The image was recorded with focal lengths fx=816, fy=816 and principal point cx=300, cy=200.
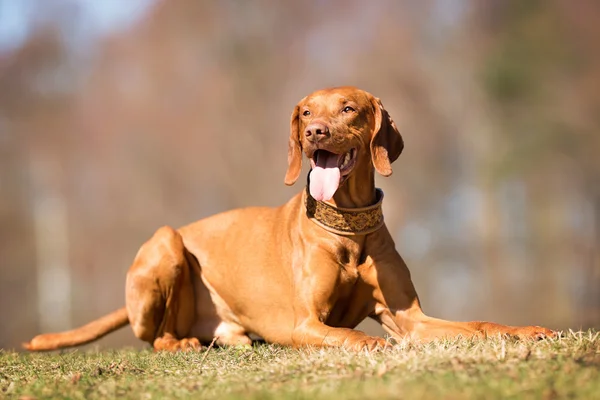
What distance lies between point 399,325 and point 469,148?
13.9 m

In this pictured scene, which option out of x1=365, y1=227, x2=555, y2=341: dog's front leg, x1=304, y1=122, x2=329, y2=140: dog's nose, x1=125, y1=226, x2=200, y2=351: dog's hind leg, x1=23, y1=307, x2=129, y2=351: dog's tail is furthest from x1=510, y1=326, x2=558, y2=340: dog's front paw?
x1=23, y1=307, x2=129, y2=351: dog's tail

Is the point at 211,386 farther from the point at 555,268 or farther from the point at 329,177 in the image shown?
the point at 555,268

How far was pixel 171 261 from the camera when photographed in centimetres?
620

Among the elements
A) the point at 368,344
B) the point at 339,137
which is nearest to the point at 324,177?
the point at 339,137

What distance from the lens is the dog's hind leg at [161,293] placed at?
618 centimetres

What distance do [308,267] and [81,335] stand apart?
2.28 meters

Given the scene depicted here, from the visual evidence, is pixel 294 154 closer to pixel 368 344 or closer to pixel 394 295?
pixel 394 295

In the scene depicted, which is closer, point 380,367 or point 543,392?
point 543,392

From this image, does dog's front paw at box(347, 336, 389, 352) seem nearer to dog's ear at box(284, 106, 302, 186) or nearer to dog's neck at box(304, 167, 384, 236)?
dog's neck at box(304, 167, 384, 236)

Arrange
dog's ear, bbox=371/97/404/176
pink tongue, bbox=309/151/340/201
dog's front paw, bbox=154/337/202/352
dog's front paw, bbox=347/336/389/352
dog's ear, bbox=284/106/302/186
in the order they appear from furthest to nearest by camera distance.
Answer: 1. dog's front paw, bbox=154/337/202/352
2. dog's ear, bbox=284/106/302/186
3. dog's ear, bbox=371/97/404/176
4. pink tongue, bbox=309/151/340/201
5. dog's front paw, bbox=347/336/389/352

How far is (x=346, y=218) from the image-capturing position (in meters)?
5.20

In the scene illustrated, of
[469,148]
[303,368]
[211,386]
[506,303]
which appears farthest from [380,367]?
[469,148]

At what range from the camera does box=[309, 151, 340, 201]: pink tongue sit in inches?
196

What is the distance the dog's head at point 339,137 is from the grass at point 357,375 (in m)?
1.14
